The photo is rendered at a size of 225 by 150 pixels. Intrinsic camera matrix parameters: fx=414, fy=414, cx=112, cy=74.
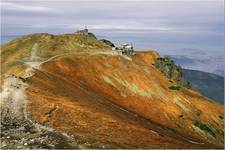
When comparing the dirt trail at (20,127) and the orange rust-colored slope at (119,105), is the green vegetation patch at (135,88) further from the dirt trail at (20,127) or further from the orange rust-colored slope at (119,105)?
the dirt trail at (20,127)

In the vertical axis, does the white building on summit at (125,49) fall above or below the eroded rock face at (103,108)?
above

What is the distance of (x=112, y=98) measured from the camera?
10188cm

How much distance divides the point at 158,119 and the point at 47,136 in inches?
2196

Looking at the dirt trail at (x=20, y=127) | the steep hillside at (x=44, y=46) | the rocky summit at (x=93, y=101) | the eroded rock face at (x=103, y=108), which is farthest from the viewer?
the steep hillside at (x=44, y=46)

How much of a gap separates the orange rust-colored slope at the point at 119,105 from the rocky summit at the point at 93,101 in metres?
0.14

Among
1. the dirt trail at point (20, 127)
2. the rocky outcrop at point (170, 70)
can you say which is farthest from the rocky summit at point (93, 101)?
the dirt trail at point (20, 127)

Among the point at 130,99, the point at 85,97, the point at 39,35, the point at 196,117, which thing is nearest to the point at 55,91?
the point at 85,97

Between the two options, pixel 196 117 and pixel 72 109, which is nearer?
pixel 72 109

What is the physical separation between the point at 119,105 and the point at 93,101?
21993 millimetres

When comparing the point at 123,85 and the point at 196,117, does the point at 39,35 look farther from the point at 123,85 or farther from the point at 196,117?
the point at 196,117

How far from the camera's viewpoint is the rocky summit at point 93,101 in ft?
175

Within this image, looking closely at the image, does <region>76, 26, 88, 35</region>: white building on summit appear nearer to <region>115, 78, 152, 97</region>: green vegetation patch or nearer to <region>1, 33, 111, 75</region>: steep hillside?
<region>1, 33, 111, 75</region>: steep hillside

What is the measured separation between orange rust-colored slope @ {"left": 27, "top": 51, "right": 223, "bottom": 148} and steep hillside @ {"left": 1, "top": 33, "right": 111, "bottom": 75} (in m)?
8.44

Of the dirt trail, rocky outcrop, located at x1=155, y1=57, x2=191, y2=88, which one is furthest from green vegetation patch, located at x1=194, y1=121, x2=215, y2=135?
the dirt trail
